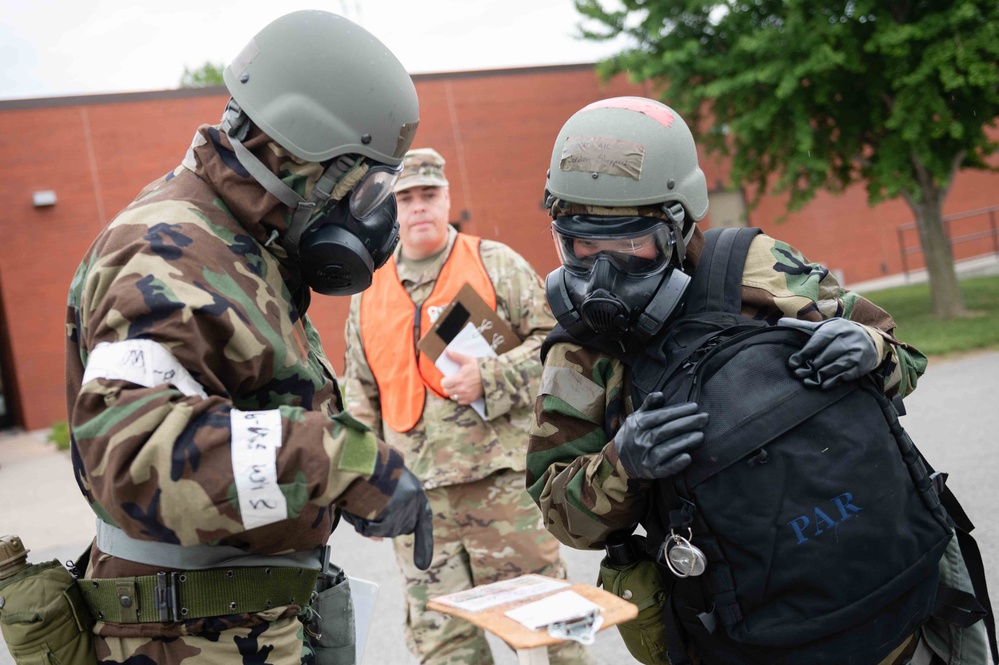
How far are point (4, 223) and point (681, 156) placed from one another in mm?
15868

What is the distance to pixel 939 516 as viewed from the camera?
195 centimetres

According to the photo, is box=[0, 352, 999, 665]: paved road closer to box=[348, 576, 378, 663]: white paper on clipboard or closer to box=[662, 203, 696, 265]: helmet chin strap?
box=[348, 576, 378, 663]: white paper on clipboard

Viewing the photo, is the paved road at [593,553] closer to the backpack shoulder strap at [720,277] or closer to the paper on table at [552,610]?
the backpack shoulder strap at [720,277]

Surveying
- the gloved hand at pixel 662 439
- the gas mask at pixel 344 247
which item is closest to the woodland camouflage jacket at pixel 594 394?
the gloved hand at pixel 662 439


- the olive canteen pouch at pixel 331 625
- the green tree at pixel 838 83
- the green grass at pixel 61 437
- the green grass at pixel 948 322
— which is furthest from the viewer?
the green grass at pixel 61 437

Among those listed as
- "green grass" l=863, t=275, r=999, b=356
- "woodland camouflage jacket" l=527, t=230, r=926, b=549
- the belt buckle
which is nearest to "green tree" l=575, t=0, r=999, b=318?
"green grass" l=863, t=275, r=999, b=356

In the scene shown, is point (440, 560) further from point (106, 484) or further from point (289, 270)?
point (106, 484)

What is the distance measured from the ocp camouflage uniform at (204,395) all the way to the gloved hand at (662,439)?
507mm

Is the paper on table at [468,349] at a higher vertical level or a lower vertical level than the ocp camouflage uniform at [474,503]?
higher

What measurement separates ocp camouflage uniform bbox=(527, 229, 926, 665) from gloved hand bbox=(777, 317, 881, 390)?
0.52 feet

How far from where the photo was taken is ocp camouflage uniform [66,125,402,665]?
4.97 feet

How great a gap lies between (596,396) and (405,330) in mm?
1828

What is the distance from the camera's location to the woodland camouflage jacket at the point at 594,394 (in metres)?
2.09

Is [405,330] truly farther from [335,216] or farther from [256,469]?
[256,469]
